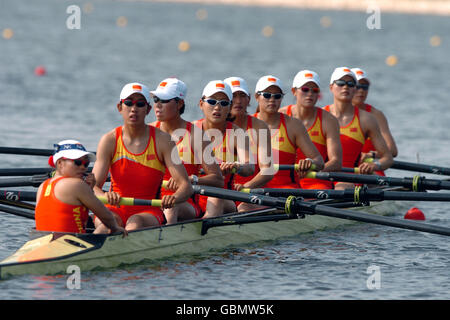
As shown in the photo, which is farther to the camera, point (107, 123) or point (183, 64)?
point (183, 64)

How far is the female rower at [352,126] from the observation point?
47.4 feet

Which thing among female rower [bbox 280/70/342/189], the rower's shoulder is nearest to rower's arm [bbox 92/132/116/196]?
the rower's shoulder

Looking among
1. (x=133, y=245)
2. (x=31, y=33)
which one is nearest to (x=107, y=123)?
(x=133, y=245)

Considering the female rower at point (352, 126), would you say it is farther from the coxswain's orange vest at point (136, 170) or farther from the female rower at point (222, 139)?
the coxswain's orange vest at point (136, 170)

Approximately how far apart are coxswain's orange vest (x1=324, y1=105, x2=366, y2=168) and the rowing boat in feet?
4.96

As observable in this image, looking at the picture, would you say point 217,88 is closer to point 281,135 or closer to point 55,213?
point 281,135

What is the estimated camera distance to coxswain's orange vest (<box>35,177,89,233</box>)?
31.5 ft

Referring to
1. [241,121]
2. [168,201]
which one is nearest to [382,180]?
[241,121]

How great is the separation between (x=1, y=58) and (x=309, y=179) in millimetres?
28157

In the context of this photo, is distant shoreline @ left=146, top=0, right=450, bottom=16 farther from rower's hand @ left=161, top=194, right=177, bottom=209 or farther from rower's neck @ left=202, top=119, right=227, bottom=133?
rower's hand @ left=161, top=194, right=177, bottom=209

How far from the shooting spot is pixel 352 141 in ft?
48.0

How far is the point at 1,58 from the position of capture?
39.4m

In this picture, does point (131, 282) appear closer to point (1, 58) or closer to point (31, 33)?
point (1, 58)
